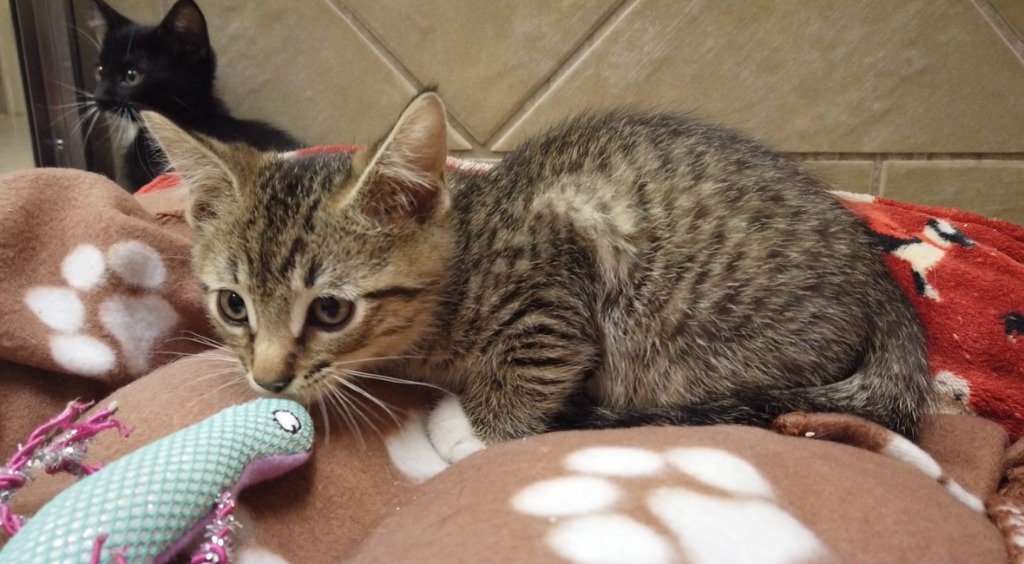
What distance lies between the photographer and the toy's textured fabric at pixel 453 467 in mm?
649

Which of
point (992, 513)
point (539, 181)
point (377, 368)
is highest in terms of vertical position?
point (539, 181)

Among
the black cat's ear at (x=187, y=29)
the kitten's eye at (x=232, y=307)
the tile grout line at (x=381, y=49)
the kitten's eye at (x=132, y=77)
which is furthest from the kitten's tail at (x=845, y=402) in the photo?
the kitten's eye at (x=132, y=77)

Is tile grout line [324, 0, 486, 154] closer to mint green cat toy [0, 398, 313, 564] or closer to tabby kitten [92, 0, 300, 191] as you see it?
tabby kitten [92, 0, 300, 191]

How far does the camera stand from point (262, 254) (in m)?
0.93

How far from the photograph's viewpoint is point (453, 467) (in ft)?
2.81

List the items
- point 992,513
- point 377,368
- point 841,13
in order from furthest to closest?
point 841,13, point 377,368, point 992,513

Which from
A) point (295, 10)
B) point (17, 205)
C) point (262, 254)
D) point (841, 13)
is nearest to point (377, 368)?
point (262, 254)

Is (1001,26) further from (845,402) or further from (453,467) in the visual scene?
(453,467)

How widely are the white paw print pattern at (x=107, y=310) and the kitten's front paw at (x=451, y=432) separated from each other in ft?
1.45

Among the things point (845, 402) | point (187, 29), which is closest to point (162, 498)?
point (845, 402)

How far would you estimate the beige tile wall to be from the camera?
194 cm

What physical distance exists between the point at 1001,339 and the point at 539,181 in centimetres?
77

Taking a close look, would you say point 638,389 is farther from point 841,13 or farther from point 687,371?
point 841,13

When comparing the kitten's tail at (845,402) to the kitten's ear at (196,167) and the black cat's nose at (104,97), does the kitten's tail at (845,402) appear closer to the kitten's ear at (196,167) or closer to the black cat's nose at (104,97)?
the kitten's ear at (196,167)
